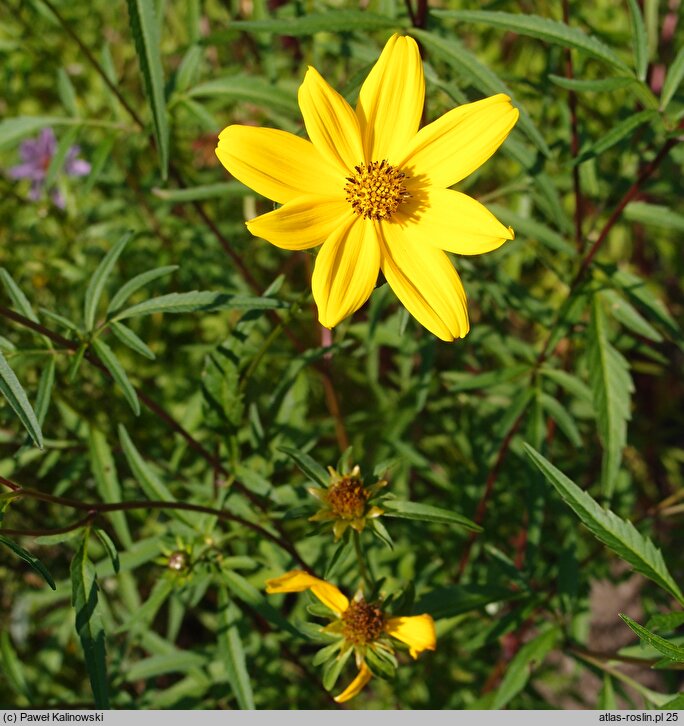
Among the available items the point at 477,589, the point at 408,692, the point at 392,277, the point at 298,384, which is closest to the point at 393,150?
the point at 392,277

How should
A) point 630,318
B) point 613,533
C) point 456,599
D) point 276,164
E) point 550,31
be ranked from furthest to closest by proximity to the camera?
point 630,318 → point 456,599 → point 550,31 → point 276,164 → point 613,533

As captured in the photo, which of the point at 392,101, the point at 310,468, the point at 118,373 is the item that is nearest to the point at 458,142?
the point at 392,101

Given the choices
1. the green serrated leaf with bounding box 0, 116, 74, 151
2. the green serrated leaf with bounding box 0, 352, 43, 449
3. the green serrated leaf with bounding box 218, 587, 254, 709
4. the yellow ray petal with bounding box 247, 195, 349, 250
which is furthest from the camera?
the green serrated leaf with bounding box 0, 116, 74, 151

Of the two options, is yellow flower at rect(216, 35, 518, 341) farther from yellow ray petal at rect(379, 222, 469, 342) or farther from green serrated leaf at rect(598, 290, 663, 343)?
green serrated leaf at rect(598, 290, 663, 343)

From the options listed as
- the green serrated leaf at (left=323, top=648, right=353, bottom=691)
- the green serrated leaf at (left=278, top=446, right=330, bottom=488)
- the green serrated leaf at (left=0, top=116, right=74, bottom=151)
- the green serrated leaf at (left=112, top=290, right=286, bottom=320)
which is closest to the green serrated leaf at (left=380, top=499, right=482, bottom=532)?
the green serrated leaf at (left=278, top=446, right=330, bottom=488)

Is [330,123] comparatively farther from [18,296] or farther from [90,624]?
[90,624]

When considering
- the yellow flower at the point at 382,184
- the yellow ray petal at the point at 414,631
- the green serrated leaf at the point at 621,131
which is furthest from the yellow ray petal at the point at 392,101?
the yellow ray petal at the point at 414,631
